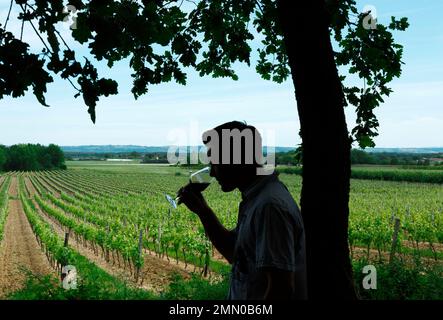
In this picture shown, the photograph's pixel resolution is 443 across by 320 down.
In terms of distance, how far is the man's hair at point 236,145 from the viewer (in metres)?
2.15

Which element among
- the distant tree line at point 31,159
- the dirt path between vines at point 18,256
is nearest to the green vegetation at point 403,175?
the dirt path between vines at point 18,256

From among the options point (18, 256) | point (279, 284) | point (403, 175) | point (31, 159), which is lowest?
point (18, 256)

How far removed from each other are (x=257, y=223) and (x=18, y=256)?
21.8 m

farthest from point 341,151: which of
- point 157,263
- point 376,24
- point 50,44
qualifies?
point 157,263

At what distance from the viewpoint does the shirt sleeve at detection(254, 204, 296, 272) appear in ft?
6.21

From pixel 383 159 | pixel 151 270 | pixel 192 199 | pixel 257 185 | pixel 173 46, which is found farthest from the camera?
pixel 383 159

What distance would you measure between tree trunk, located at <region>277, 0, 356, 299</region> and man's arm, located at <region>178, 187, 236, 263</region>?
1.31 metres

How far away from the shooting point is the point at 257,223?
6.37ft

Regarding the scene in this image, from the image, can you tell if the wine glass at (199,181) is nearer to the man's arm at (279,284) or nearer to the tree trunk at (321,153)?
the man's arm at (279,284)

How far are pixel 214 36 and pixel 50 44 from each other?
13.1ft

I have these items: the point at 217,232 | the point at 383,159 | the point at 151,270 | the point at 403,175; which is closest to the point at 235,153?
the point at 217,232

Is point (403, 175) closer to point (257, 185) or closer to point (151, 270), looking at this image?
point (151, 270)

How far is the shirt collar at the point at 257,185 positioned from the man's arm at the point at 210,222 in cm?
54
